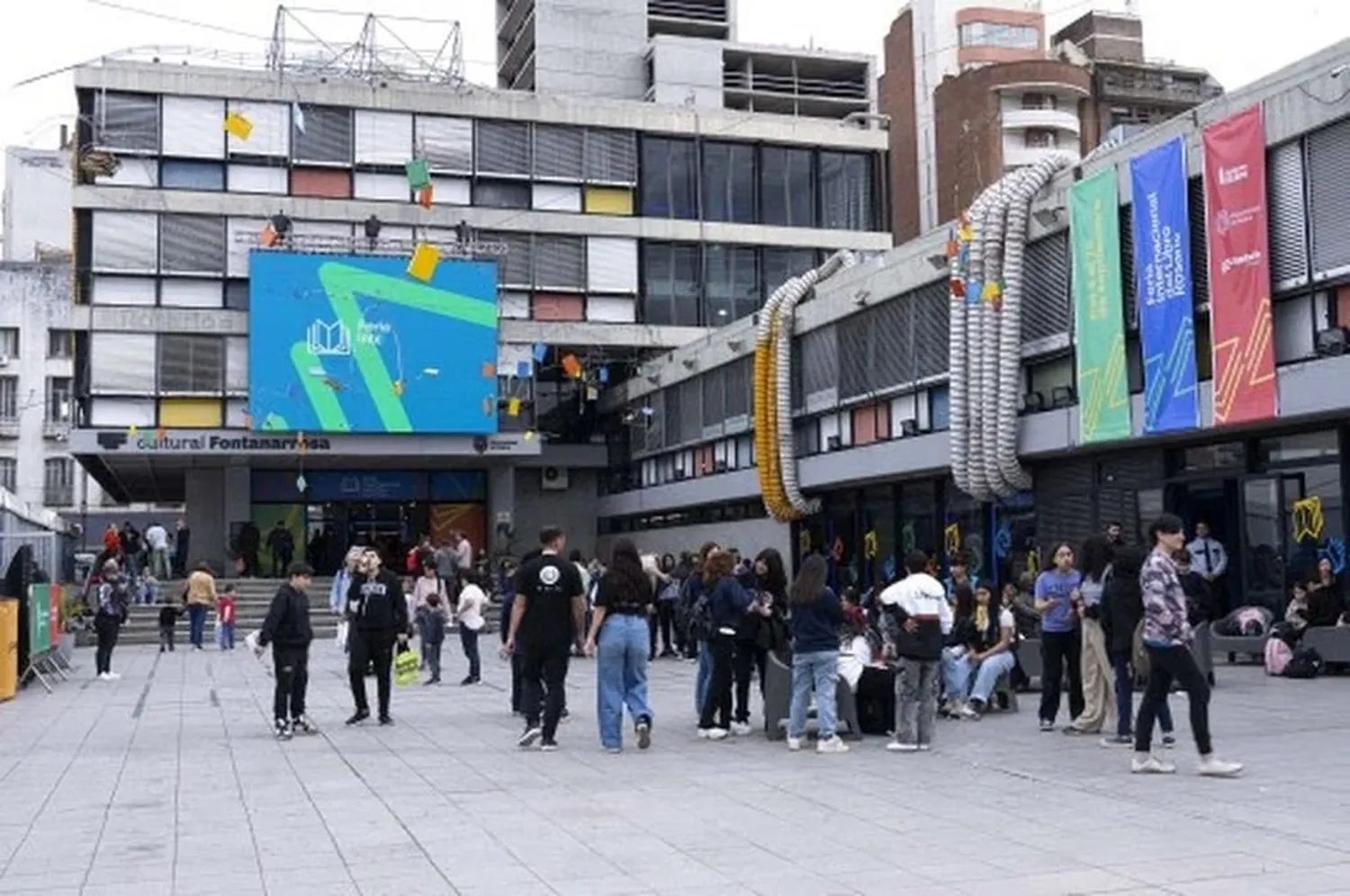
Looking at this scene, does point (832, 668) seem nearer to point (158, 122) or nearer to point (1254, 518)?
point (1254, 518)

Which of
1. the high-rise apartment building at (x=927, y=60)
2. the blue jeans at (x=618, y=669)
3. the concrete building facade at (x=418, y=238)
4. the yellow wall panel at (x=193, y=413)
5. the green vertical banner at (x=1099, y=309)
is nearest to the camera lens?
the blue jeans at (x=618, y=669)

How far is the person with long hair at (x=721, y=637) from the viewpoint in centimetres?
1296

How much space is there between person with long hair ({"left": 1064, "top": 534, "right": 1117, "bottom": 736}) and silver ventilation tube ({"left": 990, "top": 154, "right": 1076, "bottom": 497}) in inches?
391

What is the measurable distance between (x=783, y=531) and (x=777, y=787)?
74.9 feet

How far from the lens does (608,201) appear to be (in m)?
43.1

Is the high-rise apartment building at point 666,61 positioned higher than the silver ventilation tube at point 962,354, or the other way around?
the high-rise apartment building at point 666,61

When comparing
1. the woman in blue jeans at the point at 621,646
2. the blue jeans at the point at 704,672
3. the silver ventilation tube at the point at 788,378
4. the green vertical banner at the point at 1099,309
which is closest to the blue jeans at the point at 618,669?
the woman in blue jeans at the point at 621,646

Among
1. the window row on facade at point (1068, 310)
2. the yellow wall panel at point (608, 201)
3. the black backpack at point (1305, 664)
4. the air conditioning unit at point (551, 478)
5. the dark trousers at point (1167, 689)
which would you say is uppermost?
the yellow wall panel at point (608, 201)

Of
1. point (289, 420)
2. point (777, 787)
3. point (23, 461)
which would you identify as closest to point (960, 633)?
point (777, 787)

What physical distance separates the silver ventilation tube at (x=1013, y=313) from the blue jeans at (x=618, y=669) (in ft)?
38.0

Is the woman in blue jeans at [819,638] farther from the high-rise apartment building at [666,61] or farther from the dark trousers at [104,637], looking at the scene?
the high-rise apartment building at [666,61]

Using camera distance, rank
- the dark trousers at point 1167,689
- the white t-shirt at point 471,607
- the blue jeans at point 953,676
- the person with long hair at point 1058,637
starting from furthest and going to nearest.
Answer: the white t-shirt at point 471,607 → the blue jeans at point 953,676 → the person with long hair at point 1058,637 → the dark trousers at point 1167,689

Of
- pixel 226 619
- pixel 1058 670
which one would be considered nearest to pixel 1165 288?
pixel 1058 670

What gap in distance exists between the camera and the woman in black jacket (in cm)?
1135
